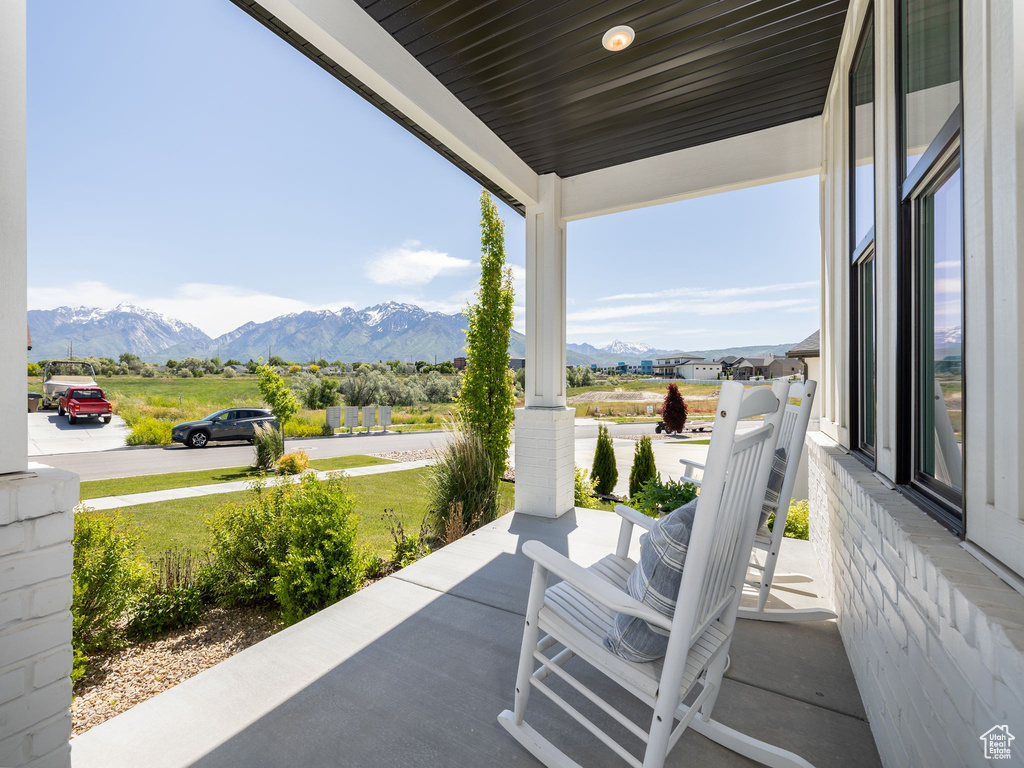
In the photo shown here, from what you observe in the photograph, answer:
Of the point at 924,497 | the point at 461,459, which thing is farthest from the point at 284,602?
the point at 924,497

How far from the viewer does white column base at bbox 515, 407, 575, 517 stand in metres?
3.84

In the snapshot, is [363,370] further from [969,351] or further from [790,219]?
[969,351]

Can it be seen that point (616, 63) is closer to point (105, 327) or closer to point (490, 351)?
point (490, 351)

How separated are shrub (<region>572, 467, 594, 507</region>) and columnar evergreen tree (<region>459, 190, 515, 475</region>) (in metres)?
1.50

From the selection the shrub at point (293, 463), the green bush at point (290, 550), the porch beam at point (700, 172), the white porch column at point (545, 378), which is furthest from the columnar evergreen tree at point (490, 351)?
the green bush at point (290, 550)

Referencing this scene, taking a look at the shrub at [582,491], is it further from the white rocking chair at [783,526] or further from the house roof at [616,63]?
the house roof at [616,63]

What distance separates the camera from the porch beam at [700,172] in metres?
3.14

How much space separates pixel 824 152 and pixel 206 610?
5.04 metres

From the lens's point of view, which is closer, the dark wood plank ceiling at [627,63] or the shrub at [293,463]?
the dark wood plank ceiling at [627,63]

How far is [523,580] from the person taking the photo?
103 inches

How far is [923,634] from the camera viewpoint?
928 millimetres

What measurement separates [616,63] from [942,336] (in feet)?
7.35

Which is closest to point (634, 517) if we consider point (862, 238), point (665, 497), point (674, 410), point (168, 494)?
point (862, 238)

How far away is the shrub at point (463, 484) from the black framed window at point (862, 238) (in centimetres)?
281
